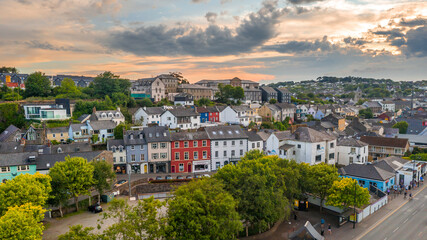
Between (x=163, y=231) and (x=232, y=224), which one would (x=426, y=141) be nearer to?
(x=232, y=224)

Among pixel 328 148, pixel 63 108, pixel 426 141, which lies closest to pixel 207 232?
pixel 328 148

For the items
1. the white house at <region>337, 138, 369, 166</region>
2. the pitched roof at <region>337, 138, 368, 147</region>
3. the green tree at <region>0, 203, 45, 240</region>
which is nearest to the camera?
the green tree at <region>0, 203, 45, 240</region>

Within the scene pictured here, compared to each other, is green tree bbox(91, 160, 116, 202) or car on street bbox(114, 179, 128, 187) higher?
green tree bbox(91, 160, 116, 202)

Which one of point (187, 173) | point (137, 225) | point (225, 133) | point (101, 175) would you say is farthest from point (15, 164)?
point (225, 133)

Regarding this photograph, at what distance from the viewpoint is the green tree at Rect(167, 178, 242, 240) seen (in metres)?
24.9

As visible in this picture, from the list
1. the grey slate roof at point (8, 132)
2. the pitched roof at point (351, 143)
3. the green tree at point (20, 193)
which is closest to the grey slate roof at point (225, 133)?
the pitched roof at point (351, 143)

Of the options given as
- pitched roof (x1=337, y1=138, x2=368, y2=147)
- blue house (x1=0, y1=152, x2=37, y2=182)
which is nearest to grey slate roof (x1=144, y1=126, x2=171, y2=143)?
blue house (x1=0, y1=152, x2=37, y2=182)

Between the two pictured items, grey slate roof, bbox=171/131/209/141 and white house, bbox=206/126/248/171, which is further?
white house, bbox=206/126/248/171

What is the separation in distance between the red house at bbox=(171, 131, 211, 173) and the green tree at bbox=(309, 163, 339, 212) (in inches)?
980

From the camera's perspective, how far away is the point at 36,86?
266 feet

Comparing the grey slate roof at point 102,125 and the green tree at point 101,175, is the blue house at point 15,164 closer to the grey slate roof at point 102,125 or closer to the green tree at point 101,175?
the green tree at point 101,175

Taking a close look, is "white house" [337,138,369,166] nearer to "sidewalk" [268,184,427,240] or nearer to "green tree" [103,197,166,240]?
"sidewalk" [268,184,427,240]

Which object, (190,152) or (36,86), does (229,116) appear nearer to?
(190,152)

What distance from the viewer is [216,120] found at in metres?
91.8
